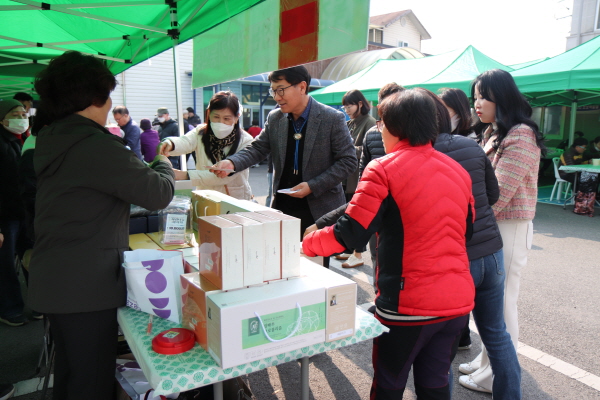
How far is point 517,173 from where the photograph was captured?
2143 mm

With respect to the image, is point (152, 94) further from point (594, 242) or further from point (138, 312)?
point (138, 312)

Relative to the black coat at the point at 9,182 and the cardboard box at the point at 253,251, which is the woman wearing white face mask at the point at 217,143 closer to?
the black coat at the point at 9,182

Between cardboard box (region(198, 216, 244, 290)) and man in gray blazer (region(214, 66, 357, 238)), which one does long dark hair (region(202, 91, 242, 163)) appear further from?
cardboard box (region(198, 216, 244, 290))

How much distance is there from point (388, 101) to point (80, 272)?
4.23ft

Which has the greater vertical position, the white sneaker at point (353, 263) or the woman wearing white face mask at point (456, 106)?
the woman wearing white face mask at point (456, 106)

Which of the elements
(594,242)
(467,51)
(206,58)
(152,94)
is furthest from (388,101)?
(152,94)

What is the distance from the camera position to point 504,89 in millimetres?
2186

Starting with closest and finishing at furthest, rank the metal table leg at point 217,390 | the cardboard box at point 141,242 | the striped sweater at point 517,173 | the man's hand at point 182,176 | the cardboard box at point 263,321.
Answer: the cardboard box at point 263,321
the metal table leg at point 217,390
the striped sweater at point 517,173
the cardboard box at point 141,242
the man's hand at point 182,176

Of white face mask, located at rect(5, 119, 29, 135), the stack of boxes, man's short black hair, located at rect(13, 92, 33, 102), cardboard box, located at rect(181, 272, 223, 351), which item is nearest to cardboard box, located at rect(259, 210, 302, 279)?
the stack of boxes

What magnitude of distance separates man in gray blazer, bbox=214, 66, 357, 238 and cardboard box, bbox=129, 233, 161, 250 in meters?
0.61

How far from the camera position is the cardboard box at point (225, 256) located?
138 centimetres

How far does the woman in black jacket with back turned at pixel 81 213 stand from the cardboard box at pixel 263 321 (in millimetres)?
507

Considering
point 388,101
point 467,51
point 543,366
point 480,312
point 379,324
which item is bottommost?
point 543,366

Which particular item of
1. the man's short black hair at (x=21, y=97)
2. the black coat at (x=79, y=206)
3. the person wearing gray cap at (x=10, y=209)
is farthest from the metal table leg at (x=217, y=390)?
the man's short black hair at (x=21, y=97)
